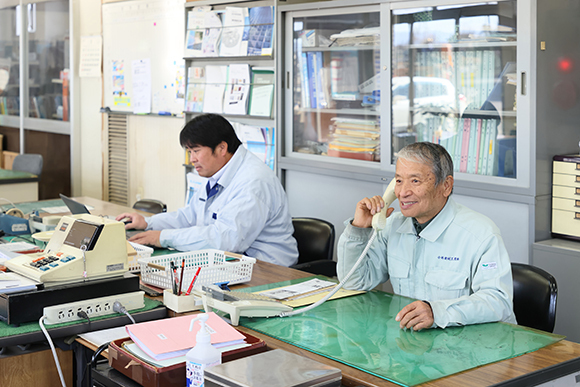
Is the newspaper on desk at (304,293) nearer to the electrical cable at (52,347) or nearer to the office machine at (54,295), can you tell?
the office machine at (54,295)

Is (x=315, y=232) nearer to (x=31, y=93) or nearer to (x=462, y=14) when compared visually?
(x=462, y=14)

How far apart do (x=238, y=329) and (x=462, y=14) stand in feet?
7.81

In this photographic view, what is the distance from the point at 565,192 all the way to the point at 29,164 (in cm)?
442

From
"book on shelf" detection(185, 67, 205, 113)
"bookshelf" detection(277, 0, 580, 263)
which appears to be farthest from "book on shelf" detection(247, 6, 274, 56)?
"book on shelf" detection(185, 67, 205, 113)

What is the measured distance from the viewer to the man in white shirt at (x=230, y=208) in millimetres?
2801

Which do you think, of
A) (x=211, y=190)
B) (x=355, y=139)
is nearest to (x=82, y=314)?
(x=211, y=190)

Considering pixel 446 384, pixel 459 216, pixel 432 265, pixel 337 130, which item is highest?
pixel 337 130

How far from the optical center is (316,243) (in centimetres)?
310

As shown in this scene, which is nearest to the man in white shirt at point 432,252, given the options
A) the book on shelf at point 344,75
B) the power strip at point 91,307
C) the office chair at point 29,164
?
the power strip at point 91,307

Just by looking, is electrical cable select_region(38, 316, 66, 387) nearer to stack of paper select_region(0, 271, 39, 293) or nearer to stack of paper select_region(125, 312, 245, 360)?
stack of paper select_region(0, 271, 39, 293)

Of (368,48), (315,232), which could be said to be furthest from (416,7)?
(315,232)

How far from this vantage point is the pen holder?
199 centimetres

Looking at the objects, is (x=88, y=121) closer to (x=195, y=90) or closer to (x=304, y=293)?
(x=195, y=90)

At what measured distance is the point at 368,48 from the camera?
3947 mm
